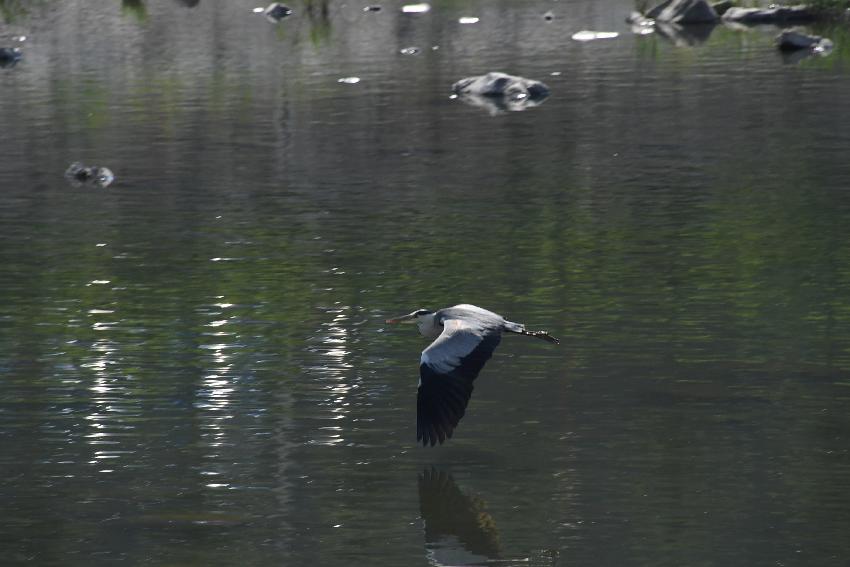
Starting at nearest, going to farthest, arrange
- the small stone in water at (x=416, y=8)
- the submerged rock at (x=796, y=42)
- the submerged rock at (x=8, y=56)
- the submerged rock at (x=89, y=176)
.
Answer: the submerged rock at (x=89, y=176) < the submerged rock at (x=796, y=42) < the submerged rock at (x=8, y=56) < the small stone in water at (x=416, y=8)

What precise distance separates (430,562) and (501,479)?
190 cm

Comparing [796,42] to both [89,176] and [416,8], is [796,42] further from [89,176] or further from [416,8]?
[89,176]

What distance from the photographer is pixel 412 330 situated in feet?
65.1

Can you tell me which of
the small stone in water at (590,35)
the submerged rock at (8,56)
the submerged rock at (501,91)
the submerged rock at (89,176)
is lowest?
the small stone in water at (590,35)

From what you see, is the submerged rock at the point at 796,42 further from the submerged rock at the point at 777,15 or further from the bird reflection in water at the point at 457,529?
the bird reflection in water at the point at 457,529

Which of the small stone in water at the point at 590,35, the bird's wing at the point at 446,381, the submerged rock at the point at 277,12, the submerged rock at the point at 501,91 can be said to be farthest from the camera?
the submerged rock at the point at 277,12

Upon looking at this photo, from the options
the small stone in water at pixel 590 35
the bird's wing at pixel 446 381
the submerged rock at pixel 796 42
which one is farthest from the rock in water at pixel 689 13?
the bird's wing at pixel 446 381

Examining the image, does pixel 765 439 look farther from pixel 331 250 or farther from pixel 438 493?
pixel 331 250

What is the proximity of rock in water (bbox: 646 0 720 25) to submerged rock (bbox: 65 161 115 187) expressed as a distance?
33.6 metres

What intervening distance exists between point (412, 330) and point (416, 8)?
2095 inches

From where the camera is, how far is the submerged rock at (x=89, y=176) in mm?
32250

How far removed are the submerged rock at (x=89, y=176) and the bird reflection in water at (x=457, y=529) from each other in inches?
758

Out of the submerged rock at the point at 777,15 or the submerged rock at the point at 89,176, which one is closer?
the submerged rock at the point at 89,176

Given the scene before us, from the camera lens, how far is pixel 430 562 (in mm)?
12273
